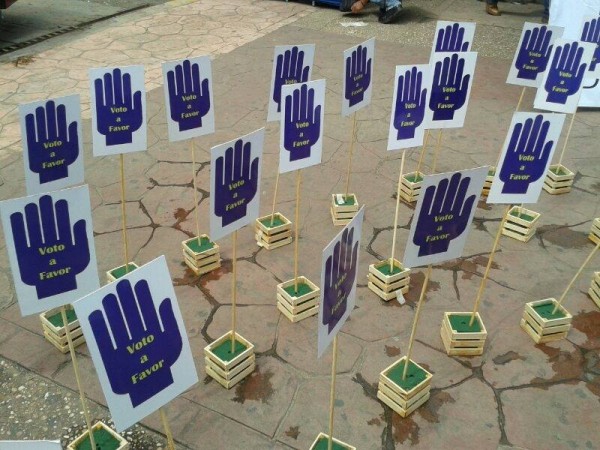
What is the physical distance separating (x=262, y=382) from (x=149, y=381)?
122 centimetres

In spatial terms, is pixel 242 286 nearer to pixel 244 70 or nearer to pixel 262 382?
pixel 262 382

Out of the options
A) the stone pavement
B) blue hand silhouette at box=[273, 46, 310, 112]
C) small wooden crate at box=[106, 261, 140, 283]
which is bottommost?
the stone pavement

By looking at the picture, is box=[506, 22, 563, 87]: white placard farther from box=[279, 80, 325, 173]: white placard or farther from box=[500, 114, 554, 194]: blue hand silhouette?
box=[279, 80, 325, 173]: white placard

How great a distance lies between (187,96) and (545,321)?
2774 mm

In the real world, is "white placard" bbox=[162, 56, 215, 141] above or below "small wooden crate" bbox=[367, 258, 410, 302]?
above

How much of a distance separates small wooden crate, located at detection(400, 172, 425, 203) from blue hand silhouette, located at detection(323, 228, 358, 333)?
2620 mm

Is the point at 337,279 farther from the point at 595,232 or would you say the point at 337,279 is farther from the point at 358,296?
the point at 595,232

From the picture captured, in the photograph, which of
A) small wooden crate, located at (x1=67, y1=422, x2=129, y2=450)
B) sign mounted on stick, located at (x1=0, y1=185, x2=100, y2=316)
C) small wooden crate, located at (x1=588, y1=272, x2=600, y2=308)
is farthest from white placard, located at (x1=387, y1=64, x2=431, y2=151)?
small wooden crate, located at (x1=67, y1=422, x2=129, y2=450)

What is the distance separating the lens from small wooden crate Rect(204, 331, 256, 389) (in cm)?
324

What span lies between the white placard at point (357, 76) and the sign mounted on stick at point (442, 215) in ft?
5.49

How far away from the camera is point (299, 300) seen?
371 cm

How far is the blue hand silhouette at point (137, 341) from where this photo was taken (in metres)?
2.02

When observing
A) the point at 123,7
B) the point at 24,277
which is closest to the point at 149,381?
the point at 24,277

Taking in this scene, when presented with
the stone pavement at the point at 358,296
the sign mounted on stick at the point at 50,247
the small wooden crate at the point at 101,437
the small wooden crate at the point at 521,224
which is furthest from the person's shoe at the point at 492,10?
the small wooden crate at the point at 101,437
